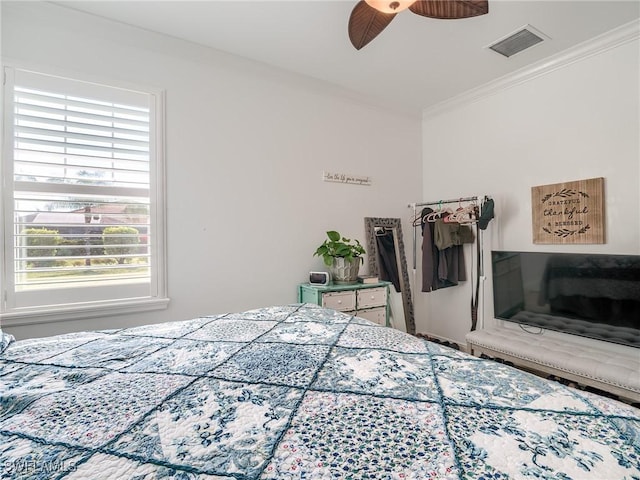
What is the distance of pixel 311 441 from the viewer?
2.26 feet

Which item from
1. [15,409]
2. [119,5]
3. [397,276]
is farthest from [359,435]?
[397,276]

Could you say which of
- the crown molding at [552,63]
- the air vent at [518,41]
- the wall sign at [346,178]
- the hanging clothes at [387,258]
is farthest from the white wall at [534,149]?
the wall sign at [346,178]

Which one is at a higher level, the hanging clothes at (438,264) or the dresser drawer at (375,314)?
the hanging clothes at (438,264)

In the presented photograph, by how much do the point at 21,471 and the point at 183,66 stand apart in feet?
8.73

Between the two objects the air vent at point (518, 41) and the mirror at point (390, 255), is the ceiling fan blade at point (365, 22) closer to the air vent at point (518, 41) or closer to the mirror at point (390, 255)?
the air vent at point (518, 41)

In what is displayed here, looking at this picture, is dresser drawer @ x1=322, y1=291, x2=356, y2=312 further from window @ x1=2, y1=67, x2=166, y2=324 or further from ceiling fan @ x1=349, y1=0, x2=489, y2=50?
ceiling fan @ x1=349, y1=0, x2=489, y2=50

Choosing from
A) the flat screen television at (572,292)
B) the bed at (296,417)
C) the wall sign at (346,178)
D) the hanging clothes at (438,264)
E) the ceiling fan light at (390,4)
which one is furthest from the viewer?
the hanging clothes at (438,264)

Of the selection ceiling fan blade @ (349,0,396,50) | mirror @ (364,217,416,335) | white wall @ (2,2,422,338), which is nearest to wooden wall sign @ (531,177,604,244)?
mirror @ (364,217,416,335)

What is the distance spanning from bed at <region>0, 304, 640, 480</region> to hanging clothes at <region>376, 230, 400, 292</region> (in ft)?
7.74

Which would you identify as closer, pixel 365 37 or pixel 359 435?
pixel 359 435

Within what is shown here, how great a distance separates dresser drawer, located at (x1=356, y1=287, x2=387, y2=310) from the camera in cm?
302

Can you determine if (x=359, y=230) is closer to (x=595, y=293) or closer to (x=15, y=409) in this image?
(x=595, y=293)

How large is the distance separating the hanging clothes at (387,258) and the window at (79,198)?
2164 mm

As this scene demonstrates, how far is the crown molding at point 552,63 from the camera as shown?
2.35m
